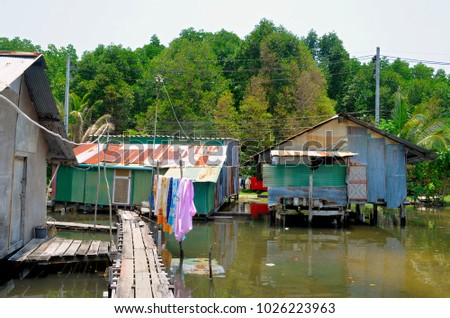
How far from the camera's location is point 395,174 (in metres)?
19.3

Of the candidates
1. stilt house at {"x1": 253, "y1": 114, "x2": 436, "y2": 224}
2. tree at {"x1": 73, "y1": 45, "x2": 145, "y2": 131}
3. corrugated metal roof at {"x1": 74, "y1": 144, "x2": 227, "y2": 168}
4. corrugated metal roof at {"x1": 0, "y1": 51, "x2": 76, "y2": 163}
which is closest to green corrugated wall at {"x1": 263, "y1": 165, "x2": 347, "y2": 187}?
stilt house at {"x1": 253, "y1": 114, "x2": 436, "y2": 224}

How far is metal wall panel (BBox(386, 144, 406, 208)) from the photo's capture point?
19266mm

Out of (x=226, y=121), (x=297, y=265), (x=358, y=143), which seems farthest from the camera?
(x=226, y=121)

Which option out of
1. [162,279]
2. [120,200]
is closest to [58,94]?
[120,200]

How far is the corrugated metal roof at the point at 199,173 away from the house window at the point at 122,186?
2.38m

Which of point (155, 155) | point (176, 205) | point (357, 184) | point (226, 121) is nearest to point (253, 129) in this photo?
point (226, 121)

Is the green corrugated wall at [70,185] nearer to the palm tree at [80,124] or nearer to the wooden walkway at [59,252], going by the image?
the palm tree at [80,124]

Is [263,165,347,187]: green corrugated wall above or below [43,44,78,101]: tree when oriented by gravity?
below

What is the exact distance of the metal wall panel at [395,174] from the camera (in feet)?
63.2

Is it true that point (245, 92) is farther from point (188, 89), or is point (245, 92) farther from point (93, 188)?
point (93, 188)

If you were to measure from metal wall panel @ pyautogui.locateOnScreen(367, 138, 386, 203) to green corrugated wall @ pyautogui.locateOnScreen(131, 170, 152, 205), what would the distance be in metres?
9.65

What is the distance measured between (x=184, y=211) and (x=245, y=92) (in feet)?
101

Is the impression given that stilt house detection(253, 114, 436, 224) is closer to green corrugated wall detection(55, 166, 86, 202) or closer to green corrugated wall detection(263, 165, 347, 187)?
green corrugated wall detection(263, 165, 347, 187)

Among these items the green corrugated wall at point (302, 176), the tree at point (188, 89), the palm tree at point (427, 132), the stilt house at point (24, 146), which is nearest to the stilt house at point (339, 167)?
the green corrugated wall at point (302, 176)
